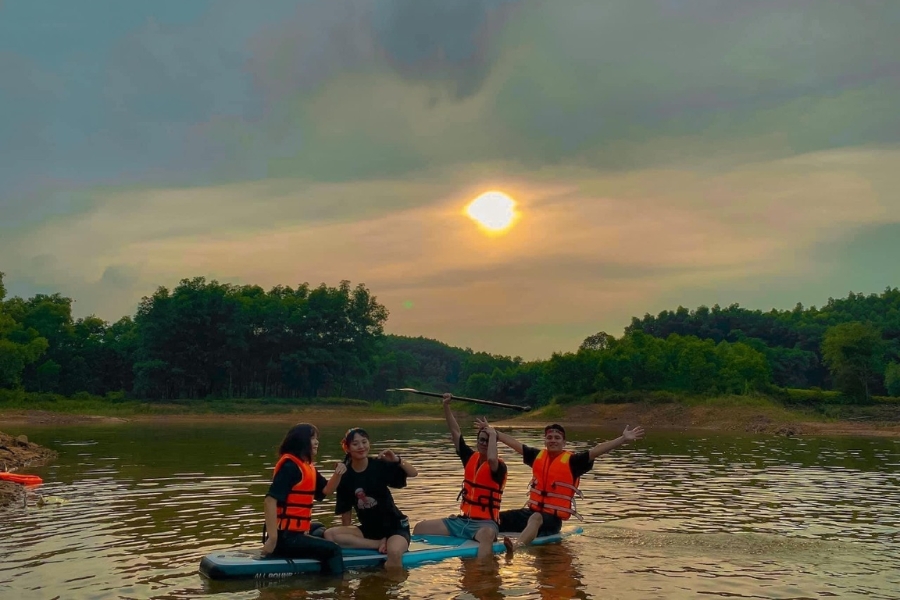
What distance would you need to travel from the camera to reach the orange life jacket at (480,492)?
11.5 meters

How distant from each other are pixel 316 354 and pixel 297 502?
86122 millimetres

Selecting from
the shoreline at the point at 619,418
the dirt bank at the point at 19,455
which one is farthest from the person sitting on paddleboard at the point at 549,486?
the shoreline at the point at 619,418

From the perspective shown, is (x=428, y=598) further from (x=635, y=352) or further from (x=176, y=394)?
(x=176, y=394)

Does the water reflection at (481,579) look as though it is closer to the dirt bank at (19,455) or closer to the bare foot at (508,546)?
the bare foot at (508,546)

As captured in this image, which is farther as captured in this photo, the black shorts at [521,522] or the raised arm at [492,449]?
the black shorts at [521,522]

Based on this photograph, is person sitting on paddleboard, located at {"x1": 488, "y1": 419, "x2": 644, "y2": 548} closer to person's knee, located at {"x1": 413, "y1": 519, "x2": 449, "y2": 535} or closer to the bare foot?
the bare foot

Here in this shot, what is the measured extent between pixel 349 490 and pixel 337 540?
72 cm

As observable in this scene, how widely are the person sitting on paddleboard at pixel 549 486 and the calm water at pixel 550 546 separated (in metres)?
0.36

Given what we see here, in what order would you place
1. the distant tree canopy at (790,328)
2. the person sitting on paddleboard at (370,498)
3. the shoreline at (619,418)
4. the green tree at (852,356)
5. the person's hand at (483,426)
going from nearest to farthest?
the person sitting on paddleboard at (370,498) → the person's hand at (483,426) → the shoreline at (619,418) → the green tree at (852,356) → the distant tree canopy at (790,328)

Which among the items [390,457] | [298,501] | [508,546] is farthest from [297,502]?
[508,546]

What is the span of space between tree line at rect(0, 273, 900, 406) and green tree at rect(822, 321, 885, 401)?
12cm

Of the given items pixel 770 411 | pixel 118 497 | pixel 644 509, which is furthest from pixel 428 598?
pixel 770 411

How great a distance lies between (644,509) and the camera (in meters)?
16.0

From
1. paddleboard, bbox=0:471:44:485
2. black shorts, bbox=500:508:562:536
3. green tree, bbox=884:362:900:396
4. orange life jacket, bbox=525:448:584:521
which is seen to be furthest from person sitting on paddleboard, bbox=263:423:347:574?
green tree, bbox=884:362:900:396
